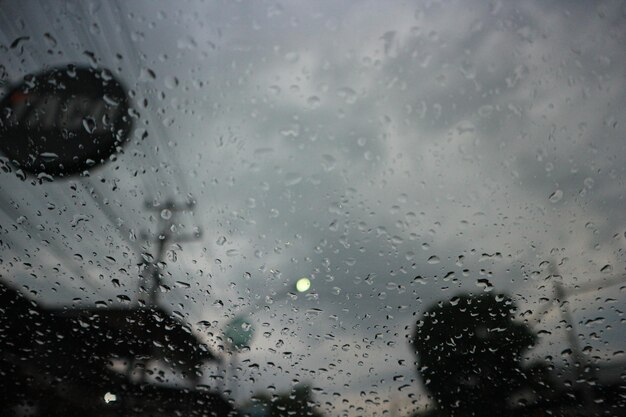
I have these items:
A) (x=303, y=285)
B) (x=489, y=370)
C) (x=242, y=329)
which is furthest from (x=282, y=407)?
(x=489, y=370)

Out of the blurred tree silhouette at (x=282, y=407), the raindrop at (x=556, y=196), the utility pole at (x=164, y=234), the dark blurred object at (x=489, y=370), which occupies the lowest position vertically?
the blurred tree silhouette at (x=282, y=407)

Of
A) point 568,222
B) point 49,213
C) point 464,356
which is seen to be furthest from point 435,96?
point 49,213

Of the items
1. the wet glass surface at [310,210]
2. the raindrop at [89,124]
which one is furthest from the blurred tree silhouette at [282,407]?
the raindrop at [89,124]

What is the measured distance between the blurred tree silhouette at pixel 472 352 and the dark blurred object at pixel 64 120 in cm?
333

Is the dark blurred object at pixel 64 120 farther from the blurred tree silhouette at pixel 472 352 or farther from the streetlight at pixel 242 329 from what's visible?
the blurred tree silhouette at pixel 472 352

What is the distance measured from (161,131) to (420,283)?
2.66 m

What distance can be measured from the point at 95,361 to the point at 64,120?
2204mm

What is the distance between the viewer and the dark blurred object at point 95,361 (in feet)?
11.3

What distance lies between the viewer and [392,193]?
3.42 meters

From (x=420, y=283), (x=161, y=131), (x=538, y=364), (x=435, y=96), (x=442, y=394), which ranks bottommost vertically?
(x=442, y=394)

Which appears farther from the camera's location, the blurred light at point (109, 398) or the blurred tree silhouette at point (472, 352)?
the blurred tree silhouette at point (472, 352)

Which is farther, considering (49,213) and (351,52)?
(49,213)

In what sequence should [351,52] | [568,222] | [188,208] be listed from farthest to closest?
1. [188,208]
2. [568,222]
3. [351,52]

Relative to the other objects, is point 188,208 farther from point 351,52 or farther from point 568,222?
point 568,222
